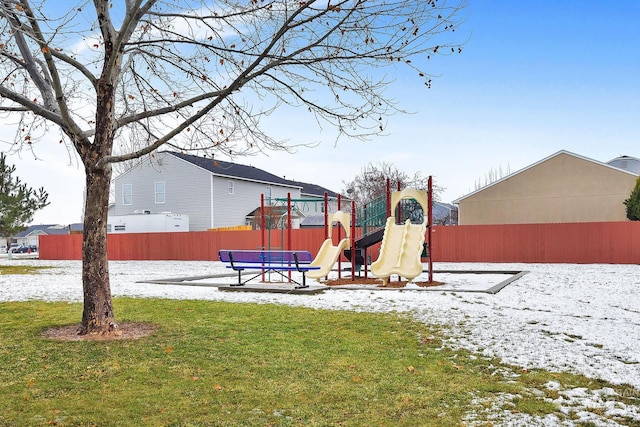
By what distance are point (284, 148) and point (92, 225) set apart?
276 centimetres

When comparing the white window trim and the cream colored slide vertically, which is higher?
the white window trim

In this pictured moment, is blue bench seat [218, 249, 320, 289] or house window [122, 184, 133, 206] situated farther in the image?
house window [122, 184, 133, 206]

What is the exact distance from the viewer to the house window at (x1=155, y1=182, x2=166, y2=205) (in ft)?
127

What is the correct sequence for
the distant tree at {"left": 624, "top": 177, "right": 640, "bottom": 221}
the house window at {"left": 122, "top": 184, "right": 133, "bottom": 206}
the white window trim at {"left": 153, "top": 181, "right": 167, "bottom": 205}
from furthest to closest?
the house window at {"left": 122, "top": 184, "right": 133, "bottom": 206} < the white window trim at {"left": 153, "top": 181, "right": 167, "bottom": 205} < the distant tree at {"left": 624, "top": 177, "right": 640, "bottom": 221}

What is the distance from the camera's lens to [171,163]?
3816cm

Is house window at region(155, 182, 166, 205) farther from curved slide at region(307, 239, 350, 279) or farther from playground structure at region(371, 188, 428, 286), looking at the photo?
playground structure at region(371, 188, 428, 286)

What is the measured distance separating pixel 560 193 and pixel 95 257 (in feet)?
95.9

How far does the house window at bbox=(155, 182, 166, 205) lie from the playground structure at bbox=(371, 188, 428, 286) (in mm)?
26043

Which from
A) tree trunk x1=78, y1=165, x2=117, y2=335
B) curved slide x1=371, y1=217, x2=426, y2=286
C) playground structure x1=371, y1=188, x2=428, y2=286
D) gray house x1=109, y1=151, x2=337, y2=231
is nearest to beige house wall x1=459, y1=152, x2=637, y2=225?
gray house x1=109, y1=151, x2=337, y2=231

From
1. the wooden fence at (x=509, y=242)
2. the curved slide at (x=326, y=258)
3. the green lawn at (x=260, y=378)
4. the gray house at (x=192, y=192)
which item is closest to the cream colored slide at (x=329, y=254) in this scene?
the curved slide at (x=326, y=258)

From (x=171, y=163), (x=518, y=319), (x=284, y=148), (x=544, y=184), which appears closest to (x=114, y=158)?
(x=284, y=148)

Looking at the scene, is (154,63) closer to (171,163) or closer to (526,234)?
(526,234)

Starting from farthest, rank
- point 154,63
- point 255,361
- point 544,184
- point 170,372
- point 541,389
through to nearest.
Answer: point 544,184
point 154,63
point 255,361
point 170,372
point 541,389

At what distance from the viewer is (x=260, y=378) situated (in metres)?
5.27
